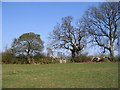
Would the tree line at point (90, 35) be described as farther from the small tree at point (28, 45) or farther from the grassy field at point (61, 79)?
the grassy field at point (61, 79)

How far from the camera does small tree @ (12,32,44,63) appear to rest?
2832 centimetres

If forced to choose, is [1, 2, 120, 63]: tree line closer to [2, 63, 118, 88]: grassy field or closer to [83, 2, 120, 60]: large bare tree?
[83, 2, 120, 60]: large bare tree

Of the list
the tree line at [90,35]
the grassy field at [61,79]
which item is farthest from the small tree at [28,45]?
the grassy field at [61,79]

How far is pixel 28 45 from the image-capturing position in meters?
28.2

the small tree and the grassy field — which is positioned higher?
the small tree

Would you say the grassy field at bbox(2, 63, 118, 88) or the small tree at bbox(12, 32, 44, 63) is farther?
the small tree at bbox(12, 32, 44, 63)

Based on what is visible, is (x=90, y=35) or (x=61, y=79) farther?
(x=90, y=35)

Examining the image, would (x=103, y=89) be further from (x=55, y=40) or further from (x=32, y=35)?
(x=55, y=40)

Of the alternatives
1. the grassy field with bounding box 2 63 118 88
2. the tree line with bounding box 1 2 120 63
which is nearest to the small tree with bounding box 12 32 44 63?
the tree line with bounding box 1 2 120 63

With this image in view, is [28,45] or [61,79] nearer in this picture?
[61,79]

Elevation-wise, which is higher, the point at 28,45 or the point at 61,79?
the point at 28,45

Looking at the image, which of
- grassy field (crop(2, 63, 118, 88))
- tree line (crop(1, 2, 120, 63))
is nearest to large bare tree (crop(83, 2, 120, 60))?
tree line (crop(1, 2, 120, 63))

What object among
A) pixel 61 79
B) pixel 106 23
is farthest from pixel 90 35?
pixel 61 79

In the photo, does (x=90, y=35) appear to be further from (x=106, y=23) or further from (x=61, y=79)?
(x=61, y=79)
